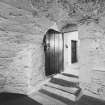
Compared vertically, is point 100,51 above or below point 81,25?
below

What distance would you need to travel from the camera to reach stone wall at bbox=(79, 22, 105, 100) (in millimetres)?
2373

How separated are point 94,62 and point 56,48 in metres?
1.75

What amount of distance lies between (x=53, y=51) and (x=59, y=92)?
1.58m

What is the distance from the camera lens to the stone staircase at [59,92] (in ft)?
8.07

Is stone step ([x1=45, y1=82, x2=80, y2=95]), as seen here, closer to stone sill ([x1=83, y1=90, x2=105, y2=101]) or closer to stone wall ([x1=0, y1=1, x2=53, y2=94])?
stone sill ([x1=83, y1=90, x2=105, y2=101])

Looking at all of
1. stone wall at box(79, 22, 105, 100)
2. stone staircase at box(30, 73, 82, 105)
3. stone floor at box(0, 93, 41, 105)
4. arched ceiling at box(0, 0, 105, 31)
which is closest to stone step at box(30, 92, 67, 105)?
stone staircase at box(30, 73, 82, 105)

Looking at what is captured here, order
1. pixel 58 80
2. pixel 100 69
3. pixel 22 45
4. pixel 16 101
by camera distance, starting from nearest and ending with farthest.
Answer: pixel 100 69
pixel 16 101
pixel 22 45
pixel 58 80

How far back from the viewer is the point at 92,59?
2523 millimetres

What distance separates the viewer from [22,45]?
10.0 feet

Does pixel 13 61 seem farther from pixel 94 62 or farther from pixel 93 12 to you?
pixel 93 12

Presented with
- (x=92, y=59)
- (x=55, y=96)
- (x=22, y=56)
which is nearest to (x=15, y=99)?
(x=55, y=96)

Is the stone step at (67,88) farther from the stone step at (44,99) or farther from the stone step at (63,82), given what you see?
the stone step at (44,99)

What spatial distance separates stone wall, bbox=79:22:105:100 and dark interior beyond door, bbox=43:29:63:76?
1.29 meters

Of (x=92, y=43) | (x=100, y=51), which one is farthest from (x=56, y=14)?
(x=100, y=51)
